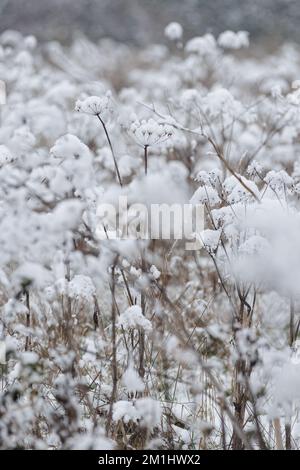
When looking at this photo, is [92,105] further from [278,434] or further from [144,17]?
[144,17]

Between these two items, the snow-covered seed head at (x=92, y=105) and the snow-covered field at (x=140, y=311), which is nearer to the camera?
the snow-covered field at (x=140, y=311)

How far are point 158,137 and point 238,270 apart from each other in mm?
767

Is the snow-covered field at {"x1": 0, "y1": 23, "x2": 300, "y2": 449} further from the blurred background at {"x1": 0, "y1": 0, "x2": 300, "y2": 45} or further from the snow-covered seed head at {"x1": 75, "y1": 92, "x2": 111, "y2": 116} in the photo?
the blurred background at {"x1": 0, "y1": 0, "x2": 300, "y2": 45}

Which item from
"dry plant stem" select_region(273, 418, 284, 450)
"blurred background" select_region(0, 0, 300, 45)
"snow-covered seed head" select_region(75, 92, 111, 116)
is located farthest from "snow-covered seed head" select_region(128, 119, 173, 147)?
"blurred background" select_region(0, 0, 300, 45)

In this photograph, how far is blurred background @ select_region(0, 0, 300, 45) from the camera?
15281 millimetres

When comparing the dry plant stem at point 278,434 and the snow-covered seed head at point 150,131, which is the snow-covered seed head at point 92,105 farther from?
the dry plant stem at point 278,434

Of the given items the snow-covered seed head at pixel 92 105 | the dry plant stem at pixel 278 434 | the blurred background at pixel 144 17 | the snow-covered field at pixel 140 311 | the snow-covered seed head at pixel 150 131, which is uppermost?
the blurred background at pixel 144 17

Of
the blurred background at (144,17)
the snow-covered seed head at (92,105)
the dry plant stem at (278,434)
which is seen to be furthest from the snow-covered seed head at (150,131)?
the blurred background at (144,17)

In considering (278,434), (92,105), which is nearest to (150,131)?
(92,105)

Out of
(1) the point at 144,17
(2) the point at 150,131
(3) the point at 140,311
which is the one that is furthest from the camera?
(1) the point at 144,17

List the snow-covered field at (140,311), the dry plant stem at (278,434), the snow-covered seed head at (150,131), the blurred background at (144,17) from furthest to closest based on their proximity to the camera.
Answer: the blurred background at (144,17), the snow-covered seed head at (150,131), the dry plant stem at (278,434), the snow-covered field at (140,311)

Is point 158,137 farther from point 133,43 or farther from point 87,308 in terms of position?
point 133,43

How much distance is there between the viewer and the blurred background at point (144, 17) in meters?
15.3

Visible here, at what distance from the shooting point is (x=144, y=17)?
18812 mm
